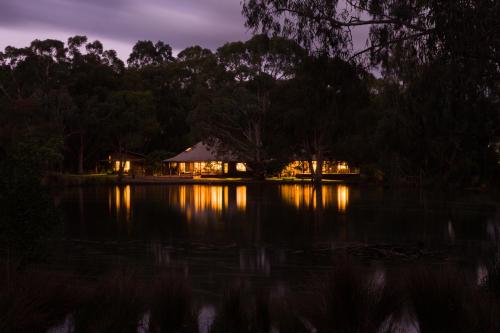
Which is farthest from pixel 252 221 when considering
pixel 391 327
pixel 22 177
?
pixel 391 327

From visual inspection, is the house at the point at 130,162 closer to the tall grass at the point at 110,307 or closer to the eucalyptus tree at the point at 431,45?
the eucalyptus tree at the point at 431,45

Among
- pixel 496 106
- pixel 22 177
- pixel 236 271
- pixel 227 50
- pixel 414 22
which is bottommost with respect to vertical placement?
pixel 236 271

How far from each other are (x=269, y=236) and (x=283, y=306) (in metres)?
10.7

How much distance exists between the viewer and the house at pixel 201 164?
6631 cm

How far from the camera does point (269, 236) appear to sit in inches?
712

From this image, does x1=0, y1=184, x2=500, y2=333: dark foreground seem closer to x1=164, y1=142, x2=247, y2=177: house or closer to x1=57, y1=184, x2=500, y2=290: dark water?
x1=57, y1=184, x2=500, y2=290: dark water

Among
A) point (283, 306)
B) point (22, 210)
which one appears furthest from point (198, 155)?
point (283, 306)

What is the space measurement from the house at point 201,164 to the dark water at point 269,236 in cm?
3600

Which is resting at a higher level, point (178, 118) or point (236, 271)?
point (178, 118)

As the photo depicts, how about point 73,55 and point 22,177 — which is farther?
point 73,55

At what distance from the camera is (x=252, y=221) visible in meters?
22.0

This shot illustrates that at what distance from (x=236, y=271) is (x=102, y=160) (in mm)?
64337

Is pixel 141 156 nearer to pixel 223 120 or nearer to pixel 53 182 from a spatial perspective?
pixel 223 120

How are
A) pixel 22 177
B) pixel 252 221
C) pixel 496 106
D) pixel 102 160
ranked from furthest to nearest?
pixel 102 160, pixel 252 221, pixel 496 106, pixel 22 177
